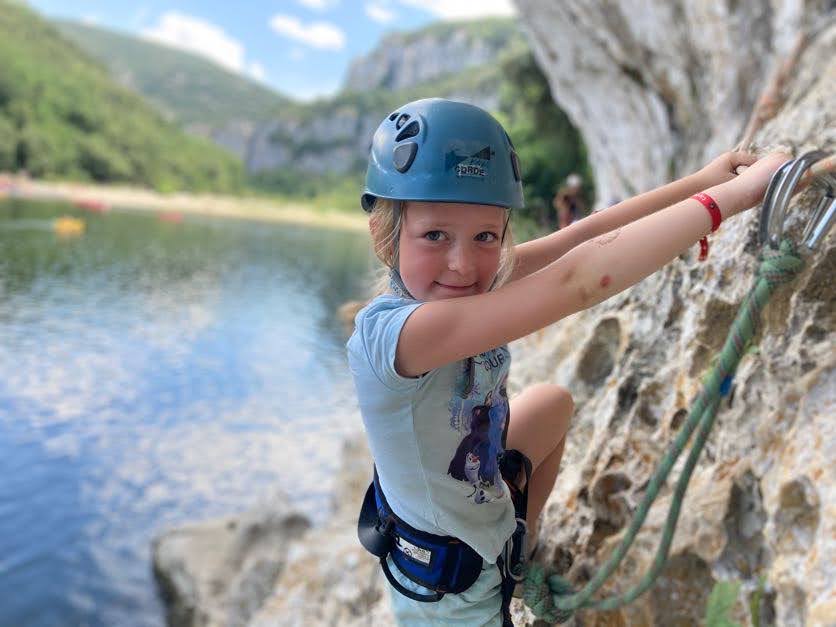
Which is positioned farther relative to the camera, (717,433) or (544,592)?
(717,433)

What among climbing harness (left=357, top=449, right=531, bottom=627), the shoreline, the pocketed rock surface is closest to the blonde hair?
climbing harness (left=357, top=449, right=531, bottom=627)

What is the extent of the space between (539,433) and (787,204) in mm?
1251

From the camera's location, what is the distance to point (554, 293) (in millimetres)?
1742

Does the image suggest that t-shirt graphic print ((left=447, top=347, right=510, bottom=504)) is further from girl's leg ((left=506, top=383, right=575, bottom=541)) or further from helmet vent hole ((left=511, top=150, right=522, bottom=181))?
helmet vent hole ((left=511, top=150, right=522, bottom=181))

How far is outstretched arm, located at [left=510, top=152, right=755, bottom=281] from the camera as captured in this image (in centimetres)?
224

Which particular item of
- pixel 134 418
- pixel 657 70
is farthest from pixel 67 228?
pixel 657 70

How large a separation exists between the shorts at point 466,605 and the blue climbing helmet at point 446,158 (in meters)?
1.34

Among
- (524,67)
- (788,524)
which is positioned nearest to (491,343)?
(788,524)

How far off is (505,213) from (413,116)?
0.43 m

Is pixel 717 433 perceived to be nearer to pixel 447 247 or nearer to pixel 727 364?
pixel 727 364

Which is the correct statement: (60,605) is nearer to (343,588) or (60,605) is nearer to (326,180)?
(343,588)

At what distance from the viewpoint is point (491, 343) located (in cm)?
178

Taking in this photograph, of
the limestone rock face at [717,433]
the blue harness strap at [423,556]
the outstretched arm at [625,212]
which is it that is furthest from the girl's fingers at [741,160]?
the blue harness strap at [423,556]

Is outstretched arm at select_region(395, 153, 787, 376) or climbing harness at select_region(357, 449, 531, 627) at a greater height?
outstretched arm at select_region(395, 153, 787, 376)
